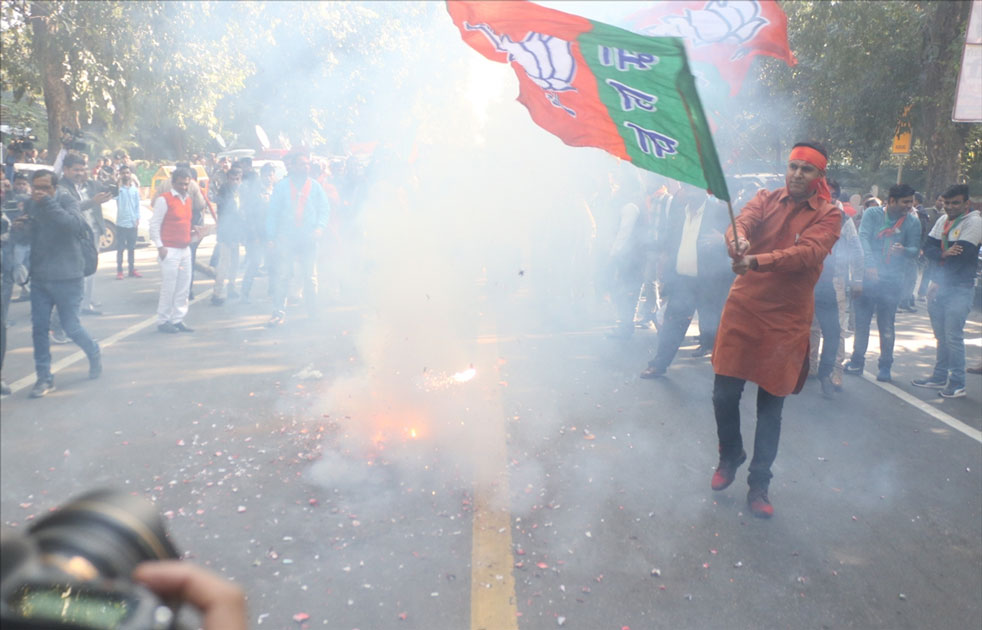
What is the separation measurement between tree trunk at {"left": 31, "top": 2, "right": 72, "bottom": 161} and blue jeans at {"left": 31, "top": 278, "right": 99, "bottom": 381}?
31.0ft

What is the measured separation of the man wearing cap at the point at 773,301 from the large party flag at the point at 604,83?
71 centimetres

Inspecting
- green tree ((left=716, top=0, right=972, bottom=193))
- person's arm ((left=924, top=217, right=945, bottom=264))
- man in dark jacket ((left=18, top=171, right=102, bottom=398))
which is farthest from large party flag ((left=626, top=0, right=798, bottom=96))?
green tree ((left=716, top=0, right=972, bottom=193))

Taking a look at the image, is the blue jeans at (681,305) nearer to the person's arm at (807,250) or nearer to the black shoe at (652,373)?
the black shoe at (652,373)

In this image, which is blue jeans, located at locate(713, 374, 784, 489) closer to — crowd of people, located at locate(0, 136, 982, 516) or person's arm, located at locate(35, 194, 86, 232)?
crowd of people, located at locate(0, 136, 982, 516)

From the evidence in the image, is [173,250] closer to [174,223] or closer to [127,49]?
[174,223]

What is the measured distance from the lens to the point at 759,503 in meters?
4.03

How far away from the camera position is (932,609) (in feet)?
10.4

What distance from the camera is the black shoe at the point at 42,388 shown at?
5930 millimetres

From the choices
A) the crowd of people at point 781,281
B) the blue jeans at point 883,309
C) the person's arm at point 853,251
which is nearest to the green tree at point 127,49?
the crowd of people at point 781,281

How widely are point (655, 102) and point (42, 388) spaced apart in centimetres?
521

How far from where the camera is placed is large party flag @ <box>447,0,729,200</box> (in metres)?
2.73

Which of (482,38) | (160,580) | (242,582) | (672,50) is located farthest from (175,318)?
(160,580)

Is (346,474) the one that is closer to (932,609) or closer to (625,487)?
(625,487)

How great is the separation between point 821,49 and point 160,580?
15.9m
